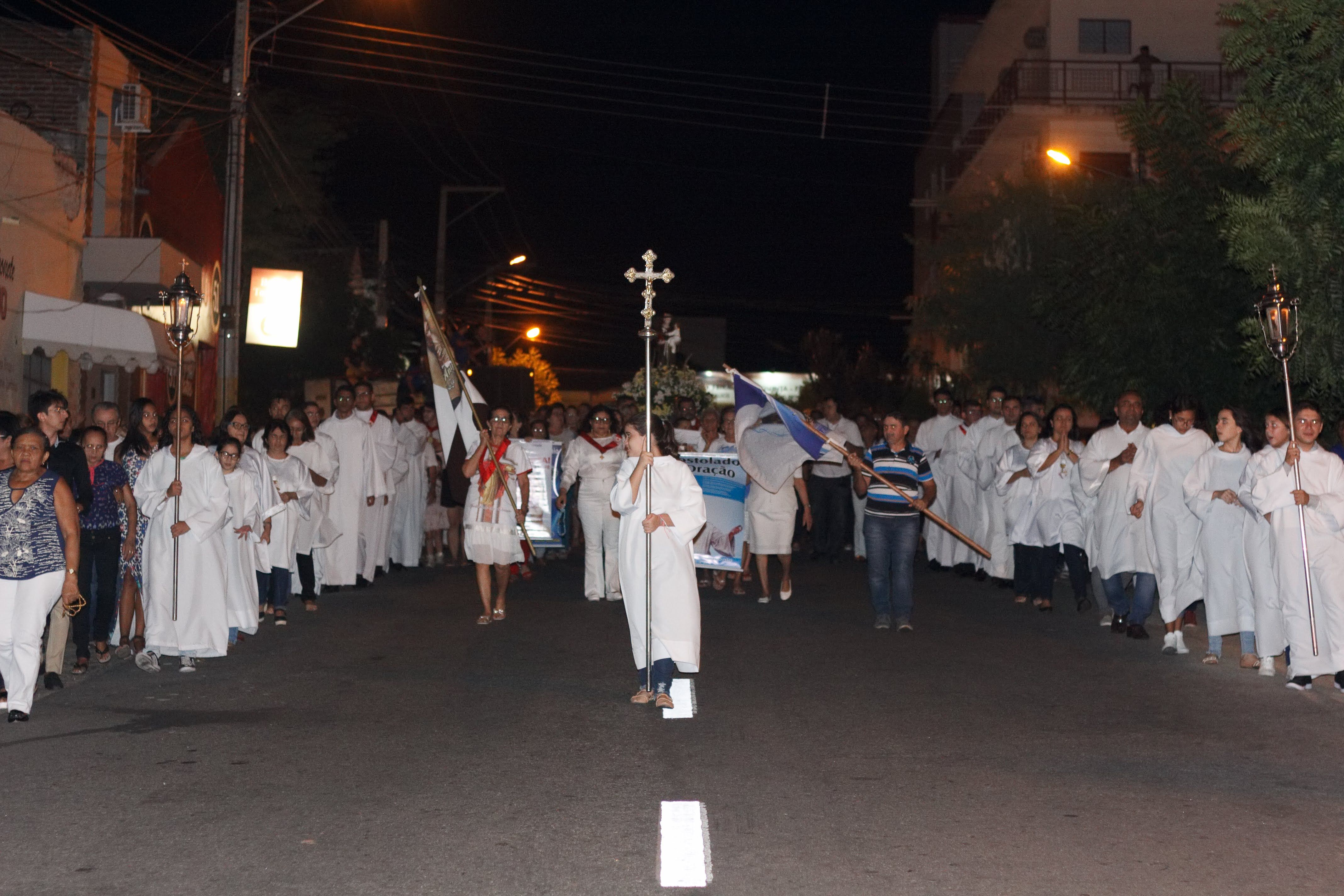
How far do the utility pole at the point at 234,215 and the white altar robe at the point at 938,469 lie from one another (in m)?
9.04

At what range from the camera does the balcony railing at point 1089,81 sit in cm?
3541

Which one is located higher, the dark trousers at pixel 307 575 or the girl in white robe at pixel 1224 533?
the girl in white robe at pixel 1224 533

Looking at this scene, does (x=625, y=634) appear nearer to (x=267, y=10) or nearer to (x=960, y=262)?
(x=267, y=10)

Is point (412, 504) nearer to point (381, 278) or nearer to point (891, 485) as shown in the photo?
point (891, 485)

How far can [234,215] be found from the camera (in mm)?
20328

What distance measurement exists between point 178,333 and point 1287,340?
8.96 meters

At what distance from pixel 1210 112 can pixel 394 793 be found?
14.1m

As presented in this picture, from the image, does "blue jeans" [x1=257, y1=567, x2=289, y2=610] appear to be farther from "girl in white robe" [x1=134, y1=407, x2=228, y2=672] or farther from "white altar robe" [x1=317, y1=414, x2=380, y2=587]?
"girl in white robe" [x1=134, y1=407, x2=228, y2=672]

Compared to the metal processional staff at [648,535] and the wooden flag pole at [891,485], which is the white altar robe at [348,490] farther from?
the metal processional staff at [648,535]

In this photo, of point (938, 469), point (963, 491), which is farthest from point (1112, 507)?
point (938, 469)

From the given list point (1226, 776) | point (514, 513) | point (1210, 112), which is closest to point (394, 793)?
point (1226, 776)

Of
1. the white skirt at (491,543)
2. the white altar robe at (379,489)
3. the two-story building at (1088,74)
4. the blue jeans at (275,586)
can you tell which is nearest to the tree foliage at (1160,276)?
the white skirt at (491,543)

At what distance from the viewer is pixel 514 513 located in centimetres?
1411

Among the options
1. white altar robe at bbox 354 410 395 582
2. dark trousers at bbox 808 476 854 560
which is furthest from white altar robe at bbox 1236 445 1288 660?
dark trousers at bbox 808 476 854 560
